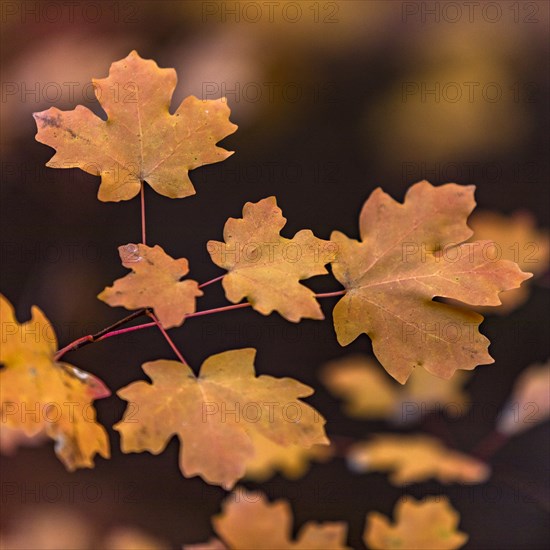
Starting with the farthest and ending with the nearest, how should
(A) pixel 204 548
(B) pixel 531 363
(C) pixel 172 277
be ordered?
1. (B) pixel 531 363
2. (A) pixel 204 548
3. (C) pixel 172 277

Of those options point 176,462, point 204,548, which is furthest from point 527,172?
point 204,548

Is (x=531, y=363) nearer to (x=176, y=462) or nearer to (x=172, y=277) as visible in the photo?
(x=176, y=462)

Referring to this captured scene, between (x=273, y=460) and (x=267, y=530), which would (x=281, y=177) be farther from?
(x=267, y=530)

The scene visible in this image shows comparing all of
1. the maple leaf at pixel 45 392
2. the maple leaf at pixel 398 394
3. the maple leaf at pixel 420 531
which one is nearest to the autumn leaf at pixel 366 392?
the maple leaf at pixel 398 394

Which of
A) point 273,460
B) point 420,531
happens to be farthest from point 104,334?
point 273,460

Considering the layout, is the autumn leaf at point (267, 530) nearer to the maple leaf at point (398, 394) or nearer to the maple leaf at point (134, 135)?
the maple leaf at point (134, 135)
